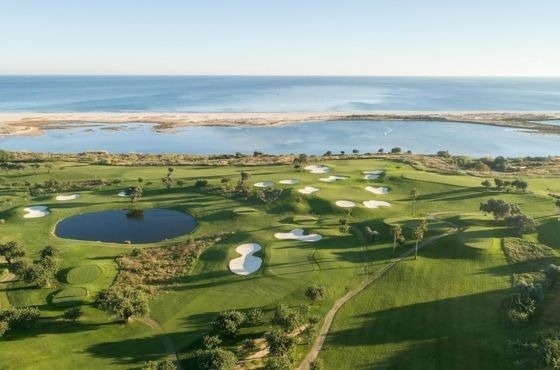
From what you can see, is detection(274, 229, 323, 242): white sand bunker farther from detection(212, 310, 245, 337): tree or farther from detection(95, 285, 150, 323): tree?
detection(95, 285, 150, 323): tree

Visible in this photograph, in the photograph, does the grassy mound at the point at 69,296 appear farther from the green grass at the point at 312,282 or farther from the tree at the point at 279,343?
the tree at the point at 279,343

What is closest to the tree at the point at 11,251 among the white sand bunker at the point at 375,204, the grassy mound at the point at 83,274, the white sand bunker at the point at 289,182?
the grassy mound at the point at 83,274

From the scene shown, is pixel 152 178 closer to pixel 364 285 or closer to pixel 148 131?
pixel 364 285

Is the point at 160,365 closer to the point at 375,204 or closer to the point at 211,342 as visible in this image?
the point at 211,342

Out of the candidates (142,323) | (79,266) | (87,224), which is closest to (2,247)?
(79,266)

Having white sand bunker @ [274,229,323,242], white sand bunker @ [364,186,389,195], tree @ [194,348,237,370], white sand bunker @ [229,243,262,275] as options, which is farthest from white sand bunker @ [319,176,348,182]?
tree @ [194,348,237,370]
